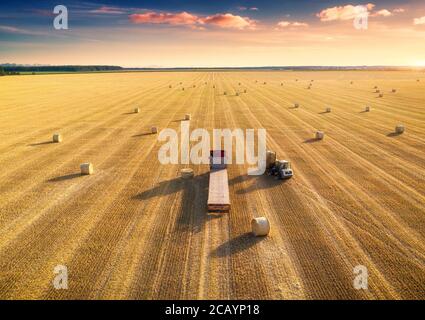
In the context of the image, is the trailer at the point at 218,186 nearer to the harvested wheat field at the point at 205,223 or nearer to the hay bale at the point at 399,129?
the harvested wheat field at the point at 205,223

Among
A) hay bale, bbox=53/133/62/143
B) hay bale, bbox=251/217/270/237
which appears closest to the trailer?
hay bale, bbox=251/217/270/237

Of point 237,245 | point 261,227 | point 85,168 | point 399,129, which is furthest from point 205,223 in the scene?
Answer: point 399,129

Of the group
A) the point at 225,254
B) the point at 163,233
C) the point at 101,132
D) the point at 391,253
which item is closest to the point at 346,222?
the point at 391,253

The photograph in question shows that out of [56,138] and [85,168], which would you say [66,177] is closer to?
[85,168]

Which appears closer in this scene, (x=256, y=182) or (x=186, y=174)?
(x=256, y=182)
